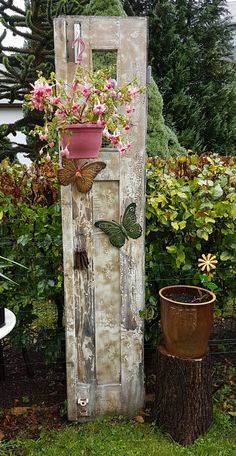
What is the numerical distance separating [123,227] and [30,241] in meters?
0.69

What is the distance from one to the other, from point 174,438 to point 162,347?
1.82ft

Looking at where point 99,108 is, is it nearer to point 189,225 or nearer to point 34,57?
point 189,225

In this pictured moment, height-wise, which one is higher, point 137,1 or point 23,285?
point 137,1

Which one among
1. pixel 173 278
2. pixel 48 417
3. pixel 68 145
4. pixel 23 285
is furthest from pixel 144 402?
pixel 68 145

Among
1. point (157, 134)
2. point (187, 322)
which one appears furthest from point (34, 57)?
point (187, 322)

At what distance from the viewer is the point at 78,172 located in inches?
91.0

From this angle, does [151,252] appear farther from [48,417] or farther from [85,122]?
[48,417]

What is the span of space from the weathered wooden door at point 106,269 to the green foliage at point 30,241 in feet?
0.95

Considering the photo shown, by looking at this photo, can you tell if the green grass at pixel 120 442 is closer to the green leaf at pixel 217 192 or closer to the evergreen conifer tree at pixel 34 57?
the green leaf at pixel 217 192

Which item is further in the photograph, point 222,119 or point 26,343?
point 222,119

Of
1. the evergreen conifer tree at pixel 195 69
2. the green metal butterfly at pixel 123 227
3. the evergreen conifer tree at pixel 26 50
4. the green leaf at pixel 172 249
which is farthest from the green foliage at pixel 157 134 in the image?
the green metal butterfly at pixel 123 227

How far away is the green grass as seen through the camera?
8.01 ft

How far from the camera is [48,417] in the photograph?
284cm

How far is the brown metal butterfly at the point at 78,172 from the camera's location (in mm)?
2301
